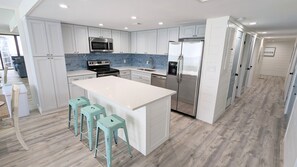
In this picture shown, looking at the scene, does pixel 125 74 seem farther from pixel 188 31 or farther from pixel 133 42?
pixel 188 31

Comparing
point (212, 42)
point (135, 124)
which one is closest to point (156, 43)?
point (212, 42)

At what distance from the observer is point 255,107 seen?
416 centimetres

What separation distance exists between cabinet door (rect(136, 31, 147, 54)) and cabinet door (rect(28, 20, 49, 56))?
2843 millimetres

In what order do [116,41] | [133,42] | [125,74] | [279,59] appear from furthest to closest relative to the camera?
[279,59] → [133,42] → [125,74] → [116,41]

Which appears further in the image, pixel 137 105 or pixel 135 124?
pixel 135 124

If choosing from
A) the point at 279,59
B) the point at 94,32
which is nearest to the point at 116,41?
the point at 94,32

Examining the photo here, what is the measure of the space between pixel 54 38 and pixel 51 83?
113cm

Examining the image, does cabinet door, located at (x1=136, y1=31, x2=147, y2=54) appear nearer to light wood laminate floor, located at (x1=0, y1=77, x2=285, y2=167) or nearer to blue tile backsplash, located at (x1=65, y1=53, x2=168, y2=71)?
blue tile backsplash, located at (x1=65, y1=53, x2=168, y2=71)

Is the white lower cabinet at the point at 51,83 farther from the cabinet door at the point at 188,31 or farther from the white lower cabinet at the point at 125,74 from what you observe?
the cabinet door at the point at 188,31

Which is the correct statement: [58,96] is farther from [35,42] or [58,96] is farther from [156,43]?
[156,43]

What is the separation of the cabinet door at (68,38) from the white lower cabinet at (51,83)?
49cm

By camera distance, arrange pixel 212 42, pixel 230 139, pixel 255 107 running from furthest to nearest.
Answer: pixel 255 107 < pixel 212 42 < pixel 230 139

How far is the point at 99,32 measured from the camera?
4.45 m

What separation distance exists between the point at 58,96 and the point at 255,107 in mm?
5677
